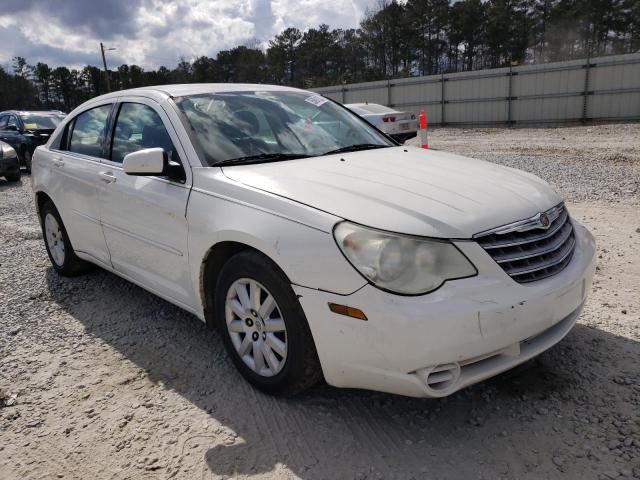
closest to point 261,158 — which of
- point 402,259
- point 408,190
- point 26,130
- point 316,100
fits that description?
point 408,190

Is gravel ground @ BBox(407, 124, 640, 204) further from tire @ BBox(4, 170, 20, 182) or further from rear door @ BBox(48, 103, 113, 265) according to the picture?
tire @ BBox(4, 170, 20, 182)

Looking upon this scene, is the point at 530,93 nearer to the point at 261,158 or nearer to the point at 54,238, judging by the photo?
the point at 54,238

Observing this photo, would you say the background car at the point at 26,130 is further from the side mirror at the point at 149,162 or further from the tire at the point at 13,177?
the side mirror at the point at 149,162

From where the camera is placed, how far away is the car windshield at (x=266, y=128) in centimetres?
315

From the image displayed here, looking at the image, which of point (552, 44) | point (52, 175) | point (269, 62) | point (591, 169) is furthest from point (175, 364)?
point (269, 62)

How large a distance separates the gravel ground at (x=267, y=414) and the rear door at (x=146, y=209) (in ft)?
1.58

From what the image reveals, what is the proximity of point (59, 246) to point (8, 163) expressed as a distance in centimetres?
853

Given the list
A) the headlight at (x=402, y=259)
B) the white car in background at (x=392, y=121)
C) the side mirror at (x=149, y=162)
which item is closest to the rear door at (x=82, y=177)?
the side mirror at (x=149, y=162)

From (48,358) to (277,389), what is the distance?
170cm

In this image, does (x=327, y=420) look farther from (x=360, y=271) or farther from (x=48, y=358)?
(x=48, y=358)

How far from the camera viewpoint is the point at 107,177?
3.71 meters

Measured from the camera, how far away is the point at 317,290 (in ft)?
7.52

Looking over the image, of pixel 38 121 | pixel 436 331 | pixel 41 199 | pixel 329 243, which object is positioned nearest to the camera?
pixel 436 331

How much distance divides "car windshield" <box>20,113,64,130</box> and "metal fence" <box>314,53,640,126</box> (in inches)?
655
